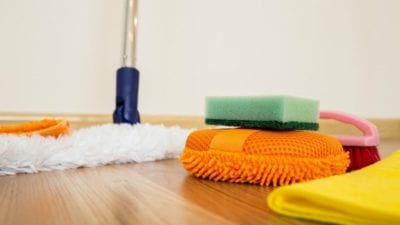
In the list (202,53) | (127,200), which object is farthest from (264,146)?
(202,53)

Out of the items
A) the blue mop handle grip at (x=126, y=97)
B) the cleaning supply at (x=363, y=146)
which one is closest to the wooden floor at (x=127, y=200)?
the cleaning supply at (x=363, y=146)

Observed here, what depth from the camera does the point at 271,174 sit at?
0.45 metres

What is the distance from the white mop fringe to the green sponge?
0.62 ft

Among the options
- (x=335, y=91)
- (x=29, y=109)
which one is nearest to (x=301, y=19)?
(x=335, y=91)

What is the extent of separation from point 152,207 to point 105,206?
0.04 m

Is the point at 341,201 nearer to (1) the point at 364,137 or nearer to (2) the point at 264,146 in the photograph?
(2) the point at 264,146

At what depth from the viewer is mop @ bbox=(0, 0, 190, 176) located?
1.71 feet

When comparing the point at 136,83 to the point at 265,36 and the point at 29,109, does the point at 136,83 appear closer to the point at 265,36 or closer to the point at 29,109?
the point at 29,109

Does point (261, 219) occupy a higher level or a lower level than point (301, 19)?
A: lower

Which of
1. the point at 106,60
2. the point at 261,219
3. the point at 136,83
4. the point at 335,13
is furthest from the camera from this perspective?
the point at 335,13

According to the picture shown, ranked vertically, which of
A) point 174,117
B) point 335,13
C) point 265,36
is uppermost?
point 335,13

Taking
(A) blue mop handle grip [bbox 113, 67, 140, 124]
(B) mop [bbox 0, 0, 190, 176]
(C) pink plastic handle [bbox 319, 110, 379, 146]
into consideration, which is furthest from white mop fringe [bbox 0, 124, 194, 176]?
(C) pink plastic handle [bbox 319, 110, 379, 146]

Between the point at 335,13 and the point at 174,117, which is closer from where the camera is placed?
the point at 174,117

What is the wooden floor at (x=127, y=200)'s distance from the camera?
11.6 inches
